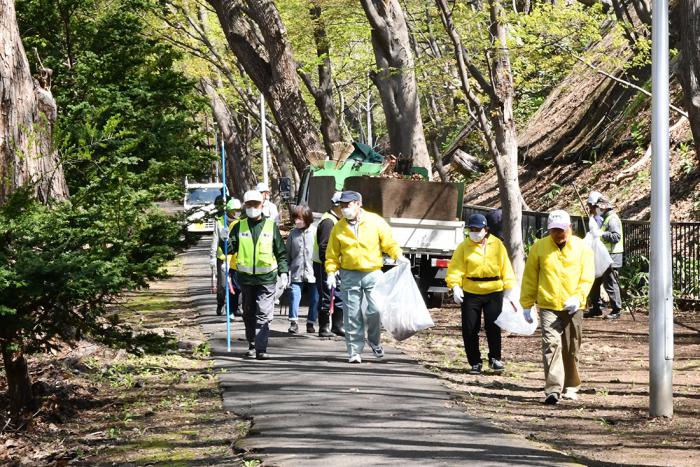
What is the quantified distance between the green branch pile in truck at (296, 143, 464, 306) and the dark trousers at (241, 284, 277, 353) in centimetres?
617

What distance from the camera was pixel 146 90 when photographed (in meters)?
18.4

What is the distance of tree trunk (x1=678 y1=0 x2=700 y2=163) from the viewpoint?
1303cm

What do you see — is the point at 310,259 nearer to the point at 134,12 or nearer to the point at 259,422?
the point at 134,12

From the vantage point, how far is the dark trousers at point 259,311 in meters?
13.4

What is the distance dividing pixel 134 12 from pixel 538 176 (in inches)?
666

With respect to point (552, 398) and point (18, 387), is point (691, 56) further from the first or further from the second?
point (18, 387)

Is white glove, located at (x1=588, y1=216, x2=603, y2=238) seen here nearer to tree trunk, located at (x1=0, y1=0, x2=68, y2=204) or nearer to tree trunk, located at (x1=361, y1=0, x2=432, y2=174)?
tree trunk, located at (x1=361, y1=0, x2=432, y2=174)

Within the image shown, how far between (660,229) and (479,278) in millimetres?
3335

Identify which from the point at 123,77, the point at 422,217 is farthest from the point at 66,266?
the point at 422,217

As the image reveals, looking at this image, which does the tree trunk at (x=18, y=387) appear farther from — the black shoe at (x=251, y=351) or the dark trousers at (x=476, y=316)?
the dark trousers at (x=476, y=316)

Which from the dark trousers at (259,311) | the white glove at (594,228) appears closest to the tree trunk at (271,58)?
the white glove at (594,228)

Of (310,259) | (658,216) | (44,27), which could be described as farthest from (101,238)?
(44,27)

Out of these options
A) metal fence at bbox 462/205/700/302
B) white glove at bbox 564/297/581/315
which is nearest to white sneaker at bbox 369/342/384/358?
white glove at bbox 564/297/581/315

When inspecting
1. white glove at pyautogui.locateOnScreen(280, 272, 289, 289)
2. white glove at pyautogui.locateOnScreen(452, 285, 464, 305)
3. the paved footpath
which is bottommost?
the paved footpath
